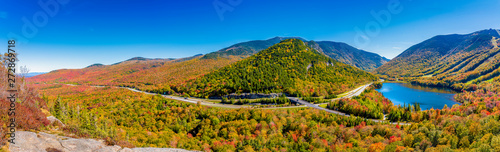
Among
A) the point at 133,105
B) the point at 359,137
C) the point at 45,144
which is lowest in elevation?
the point at 359,137

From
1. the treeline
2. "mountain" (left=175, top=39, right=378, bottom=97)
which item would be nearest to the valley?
the treeline

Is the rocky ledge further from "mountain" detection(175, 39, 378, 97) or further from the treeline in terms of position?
"mountain" detection(175, 39, 378, 97)

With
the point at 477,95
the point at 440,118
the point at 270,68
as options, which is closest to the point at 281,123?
the point at 440,118

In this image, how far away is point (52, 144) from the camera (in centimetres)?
2022

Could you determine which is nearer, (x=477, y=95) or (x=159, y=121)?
(x=159, y=121)

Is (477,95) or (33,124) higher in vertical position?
(33,124)

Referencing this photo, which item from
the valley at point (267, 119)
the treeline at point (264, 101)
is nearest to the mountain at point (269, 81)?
the valley at point (267, 119)

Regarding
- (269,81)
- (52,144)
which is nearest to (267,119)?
(269,81)

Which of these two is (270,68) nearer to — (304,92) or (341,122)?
(304,92)

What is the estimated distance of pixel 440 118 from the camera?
8012cm

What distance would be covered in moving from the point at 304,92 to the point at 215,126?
85428mm

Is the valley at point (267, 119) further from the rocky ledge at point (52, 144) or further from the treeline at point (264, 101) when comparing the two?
the rocky ledge at point (52, 144)

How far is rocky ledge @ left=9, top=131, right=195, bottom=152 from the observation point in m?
18.4

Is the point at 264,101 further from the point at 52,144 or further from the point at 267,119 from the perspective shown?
the point at 52,144
